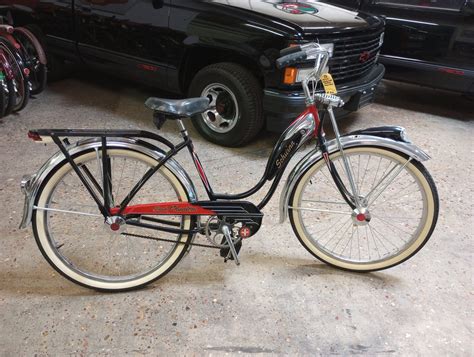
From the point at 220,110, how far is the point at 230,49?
0.53m

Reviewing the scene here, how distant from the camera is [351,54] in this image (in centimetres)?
330

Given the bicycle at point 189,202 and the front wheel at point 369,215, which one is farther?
the front wheel at point 369,215

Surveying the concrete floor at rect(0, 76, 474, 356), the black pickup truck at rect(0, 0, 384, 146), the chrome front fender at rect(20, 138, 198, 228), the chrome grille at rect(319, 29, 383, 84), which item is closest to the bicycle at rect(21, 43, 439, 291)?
the chrome front fender at rect(20, 138, 198, 228)

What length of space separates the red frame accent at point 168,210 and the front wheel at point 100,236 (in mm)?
43

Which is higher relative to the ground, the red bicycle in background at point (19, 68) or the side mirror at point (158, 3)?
the side mirror at point (158, 3)

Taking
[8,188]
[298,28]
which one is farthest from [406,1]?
[8,188]

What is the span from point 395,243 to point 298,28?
5.50ft

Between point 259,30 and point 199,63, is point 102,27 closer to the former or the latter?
point 199,63

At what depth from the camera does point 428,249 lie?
251 centimetres

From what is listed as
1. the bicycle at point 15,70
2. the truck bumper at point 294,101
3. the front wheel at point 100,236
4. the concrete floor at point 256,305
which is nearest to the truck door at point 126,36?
the bicycle at point 15,70

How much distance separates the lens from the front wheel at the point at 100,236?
1877mm

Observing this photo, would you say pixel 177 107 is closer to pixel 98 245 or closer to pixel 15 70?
pixel 98 245

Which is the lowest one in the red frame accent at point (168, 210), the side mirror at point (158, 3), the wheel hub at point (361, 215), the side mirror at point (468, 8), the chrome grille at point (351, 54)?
the red frame accent at point (168, 210)

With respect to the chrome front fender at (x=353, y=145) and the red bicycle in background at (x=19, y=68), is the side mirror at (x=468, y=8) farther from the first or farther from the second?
the red bicycle in background at (x=19, y=68)
